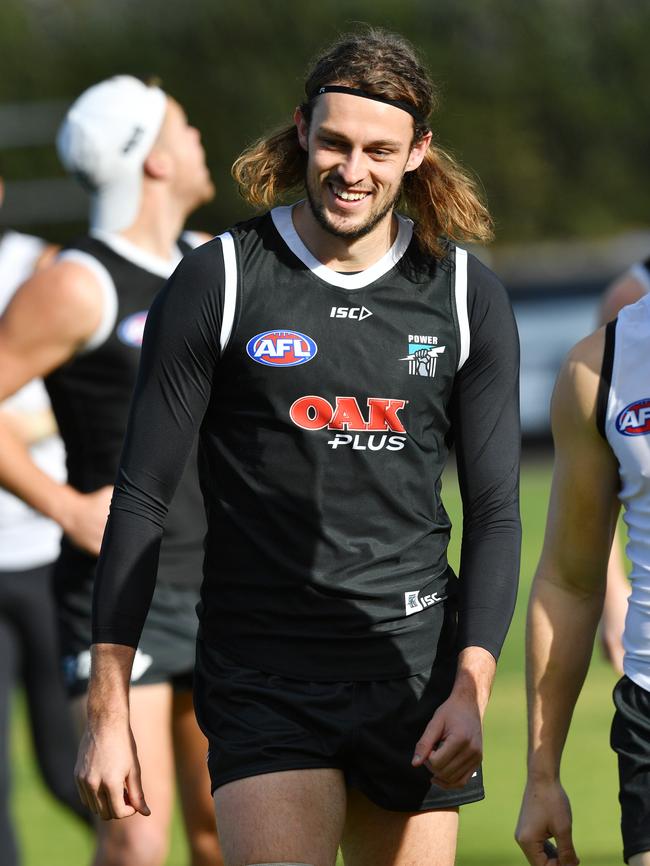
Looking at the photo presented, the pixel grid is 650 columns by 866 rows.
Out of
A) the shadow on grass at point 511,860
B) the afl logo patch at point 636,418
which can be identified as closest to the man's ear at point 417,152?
the afl logo patch at point 636,418

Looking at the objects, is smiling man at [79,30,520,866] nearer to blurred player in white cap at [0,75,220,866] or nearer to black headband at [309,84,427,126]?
black headband at [309,84,427,126]

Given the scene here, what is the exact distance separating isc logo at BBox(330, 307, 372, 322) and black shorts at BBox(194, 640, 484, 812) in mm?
810

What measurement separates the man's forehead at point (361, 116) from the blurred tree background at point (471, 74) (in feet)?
135

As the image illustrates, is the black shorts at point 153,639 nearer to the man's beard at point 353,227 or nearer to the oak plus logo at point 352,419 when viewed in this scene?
the oak plus logo at point 352,419

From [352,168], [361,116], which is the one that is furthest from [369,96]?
[352,168]

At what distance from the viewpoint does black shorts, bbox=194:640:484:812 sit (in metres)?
3.61

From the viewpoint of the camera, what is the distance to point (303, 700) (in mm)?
3643

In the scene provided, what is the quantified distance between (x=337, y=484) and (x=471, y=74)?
159 feet

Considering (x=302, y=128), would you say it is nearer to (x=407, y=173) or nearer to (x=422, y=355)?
(x=407, y=173)

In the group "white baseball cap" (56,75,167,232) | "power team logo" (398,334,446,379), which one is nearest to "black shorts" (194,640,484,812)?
"power team logo" (398,334,446,379)

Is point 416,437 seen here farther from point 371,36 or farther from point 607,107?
point 607,107

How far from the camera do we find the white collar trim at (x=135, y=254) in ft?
16.9

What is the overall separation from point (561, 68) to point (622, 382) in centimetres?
4868

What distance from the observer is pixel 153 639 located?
4922mm
